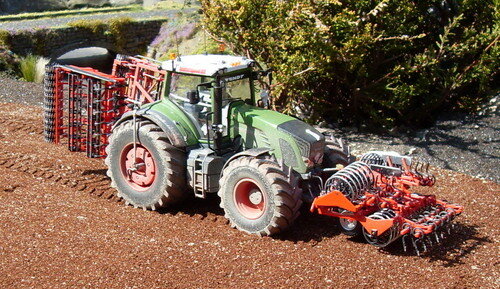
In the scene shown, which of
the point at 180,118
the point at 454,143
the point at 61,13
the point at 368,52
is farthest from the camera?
the point at 61,13

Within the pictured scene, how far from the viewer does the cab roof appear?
8211mm

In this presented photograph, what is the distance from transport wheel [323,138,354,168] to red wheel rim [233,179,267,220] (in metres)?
1.20

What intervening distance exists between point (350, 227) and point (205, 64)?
2835mm

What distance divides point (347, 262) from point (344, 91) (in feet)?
21.9

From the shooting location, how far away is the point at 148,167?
28.7 feet

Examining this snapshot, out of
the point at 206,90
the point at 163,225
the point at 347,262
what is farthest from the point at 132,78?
the point at 347,262

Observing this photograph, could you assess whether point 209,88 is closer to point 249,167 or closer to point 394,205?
point 249,167

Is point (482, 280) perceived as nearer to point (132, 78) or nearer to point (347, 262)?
point (347, 262)

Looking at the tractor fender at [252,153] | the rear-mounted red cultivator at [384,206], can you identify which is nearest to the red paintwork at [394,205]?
the rear-mounted red cultivator at [384,206]

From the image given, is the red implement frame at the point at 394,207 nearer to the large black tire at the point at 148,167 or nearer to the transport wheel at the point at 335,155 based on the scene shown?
the transport wheel at the point at 335,155

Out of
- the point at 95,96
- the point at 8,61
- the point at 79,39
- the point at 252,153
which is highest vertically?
the point at 95,96

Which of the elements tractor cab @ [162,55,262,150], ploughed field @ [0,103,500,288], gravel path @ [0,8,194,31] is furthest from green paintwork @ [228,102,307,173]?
gravel path @ [0,8,194,31]

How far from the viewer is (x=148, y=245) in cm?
757

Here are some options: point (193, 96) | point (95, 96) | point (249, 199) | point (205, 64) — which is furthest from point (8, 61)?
point (249, 199)
